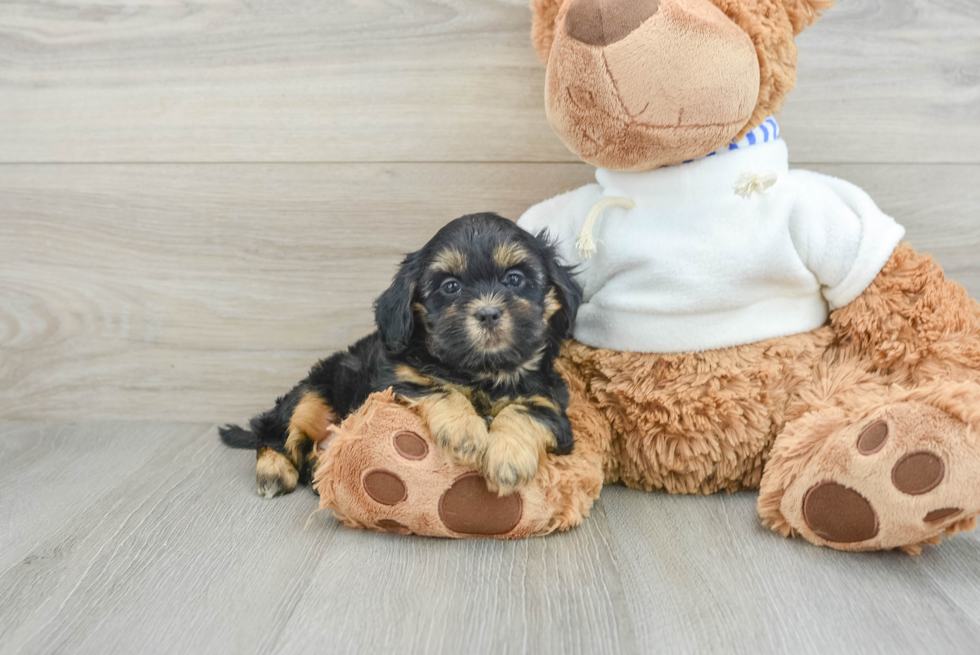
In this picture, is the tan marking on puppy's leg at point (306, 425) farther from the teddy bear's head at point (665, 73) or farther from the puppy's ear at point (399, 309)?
the teddy bear's head at point (665, 73)

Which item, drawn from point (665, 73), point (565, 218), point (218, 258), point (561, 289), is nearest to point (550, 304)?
point (561, 289)

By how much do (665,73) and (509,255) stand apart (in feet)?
1.63

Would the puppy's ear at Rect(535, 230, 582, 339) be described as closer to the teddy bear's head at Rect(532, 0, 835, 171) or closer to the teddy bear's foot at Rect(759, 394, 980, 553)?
the teddy bear's head at Rect(532, 0, 835, 171)

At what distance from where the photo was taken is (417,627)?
4.07 ft

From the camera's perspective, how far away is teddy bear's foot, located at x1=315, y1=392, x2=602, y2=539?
1518 mm

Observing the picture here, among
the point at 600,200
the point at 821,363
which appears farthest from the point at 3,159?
the point at 821,363

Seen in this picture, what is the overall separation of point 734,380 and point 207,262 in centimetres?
170

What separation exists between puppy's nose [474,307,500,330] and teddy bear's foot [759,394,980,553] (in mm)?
690

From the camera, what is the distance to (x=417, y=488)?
4.97 ft

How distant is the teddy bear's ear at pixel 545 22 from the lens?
167 centimetres

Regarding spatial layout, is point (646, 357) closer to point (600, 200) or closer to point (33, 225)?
point (600, 200)

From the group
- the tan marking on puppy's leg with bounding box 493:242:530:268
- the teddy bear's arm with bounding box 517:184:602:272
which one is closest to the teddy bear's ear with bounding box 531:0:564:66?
the teddy bear's arm with bounding box 517:184:602:272

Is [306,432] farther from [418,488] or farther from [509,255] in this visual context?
[509,255]

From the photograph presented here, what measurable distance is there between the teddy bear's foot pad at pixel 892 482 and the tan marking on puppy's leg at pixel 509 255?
2.47 ft
